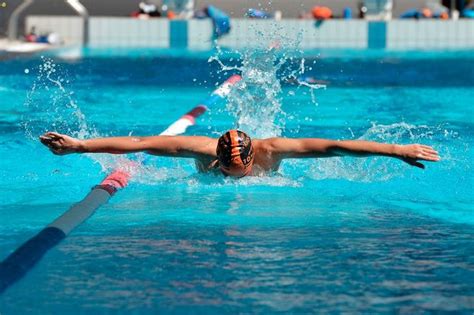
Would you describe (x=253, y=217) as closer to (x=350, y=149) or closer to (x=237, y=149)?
(x=237, y=149)

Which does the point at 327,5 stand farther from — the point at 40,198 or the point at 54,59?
the point at 40,198

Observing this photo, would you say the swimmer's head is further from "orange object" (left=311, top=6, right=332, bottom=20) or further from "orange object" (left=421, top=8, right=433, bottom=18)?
"orange object" (left=421, top=8, right=433, bottom=18)

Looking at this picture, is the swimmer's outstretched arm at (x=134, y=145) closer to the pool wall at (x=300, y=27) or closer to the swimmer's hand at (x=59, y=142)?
the swimmer's hand at (x=59, y=142)

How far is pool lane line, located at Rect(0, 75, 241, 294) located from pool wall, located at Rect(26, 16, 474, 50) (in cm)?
1068

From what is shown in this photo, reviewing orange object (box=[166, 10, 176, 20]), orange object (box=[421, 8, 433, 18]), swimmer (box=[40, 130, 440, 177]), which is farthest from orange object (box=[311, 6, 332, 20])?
swimmer (box=[40, 130, 440, 177])

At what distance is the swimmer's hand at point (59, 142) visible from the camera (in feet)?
14.6

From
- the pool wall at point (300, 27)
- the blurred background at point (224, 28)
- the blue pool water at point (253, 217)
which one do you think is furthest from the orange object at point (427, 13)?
the blue pool water at point (253, 217)

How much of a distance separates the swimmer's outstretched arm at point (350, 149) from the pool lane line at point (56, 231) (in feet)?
2.97

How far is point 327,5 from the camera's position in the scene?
18.9 m

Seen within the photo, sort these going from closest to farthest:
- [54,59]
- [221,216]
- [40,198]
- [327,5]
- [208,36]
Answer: [221,216] < [40,198] < [54,59] < [208,36] < [327,5]

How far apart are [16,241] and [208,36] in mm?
12244

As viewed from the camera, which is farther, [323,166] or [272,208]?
[323,166]

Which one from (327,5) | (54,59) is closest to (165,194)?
(54,59)

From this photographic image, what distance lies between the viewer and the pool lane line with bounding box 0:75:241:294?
141 inches
